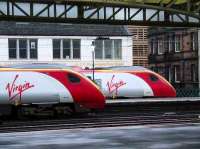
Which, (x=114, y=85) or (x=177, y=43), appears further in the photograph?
(x=177, y=43)

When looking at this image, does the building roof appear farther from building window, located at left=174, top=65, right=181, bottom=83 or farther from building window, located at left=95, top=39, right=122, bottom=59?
building window, located at left=174, top=65, right=181, bottom=83

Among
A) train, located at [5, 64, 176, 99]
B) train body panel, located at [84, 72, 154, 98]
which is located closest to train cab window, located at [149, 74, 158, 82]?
train, located at [5, 64, 176, 99]

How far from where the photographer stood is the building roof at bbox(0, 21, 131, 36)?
5466 cm

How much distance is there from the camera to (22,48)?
54500mm

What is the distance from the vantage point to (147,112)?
102 feet

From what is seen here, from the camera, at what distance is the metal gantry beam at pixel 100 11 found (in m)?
26.2

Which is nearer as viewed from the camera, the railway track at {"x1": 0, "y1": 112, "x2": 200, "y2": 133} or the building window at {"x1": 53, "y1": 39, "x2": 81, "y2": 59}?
→ the railway track at {"x1": 0, "y1": 112, "x2": 200, "y2": 133}

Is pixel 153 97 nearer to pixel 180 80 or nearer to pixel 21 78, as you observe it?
pixel 21 78

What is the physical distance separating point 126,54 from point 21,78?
2759 cm

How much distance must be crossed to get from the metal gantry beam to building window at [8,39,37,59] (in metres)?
24.5

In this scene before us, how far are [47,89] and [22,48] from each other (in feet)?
78.8

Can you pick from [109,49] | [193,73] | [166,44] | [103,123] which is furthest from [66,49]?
[103,123]

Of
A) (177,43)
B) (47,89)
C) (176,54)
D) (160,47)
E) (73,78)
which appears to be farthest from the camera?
(160,47)

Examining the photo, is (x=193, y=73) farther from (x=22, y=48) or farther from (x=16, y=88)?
(x=16, y=88)
